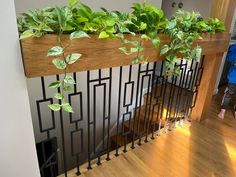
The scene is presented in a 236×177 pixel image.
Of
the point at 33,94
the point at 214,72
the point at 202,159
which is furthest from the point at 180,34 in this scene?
the point at 33,94

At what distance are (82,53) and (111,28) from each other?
227 mm

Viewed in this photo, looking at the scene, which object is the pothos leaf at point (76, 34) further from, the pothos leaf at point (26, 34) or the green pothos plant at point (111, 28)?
the pothos leaf at point (26, 34)

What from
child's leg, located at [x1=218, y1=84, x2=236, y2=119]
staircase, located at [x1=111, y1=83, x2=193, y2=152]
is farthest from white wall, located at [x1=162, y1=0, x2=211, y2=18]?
staircase, located at [x1=111, y1=83, x2=193, y2=152]

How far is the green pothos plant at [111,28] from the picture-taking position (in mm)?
920

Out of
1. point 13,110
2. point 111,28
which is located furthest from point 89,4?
point 13,110

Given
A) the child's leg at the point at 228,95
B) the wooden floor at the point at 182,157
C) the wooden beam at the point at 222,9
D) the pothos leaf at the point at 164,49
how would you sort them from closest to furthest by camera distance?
the pothos leaf at the point at 164,49
the wooden floor at the point at 182,157
the wooden beam at the point at 222,9
the child's leg at the point at 228,95

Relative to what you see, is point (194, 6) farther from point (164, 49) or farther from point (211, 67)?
point (164, 49)

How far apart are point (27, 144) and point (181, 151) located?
5.03 feet

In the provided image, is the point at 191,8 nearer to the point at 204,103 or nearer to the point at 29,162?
the point at 204,103

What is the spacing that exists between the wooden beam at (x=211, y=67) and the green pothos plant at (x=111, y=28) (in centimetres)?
46

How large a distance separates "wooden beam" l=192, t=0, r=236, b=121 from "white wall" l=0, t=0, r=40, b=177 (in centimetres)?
208

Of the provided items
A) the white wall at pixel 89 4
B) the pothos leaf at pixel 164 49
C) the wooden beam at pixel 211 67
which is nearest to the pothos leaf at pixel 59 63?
the pothos leaf at pixel 164 49

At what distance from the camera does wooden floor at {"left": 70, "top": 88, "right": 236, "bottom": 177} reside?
5.61 ft

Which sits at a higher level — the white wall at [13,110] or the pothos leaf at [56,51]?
the pothos leaf at [56,51]
